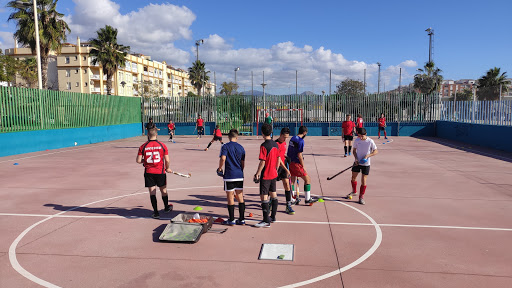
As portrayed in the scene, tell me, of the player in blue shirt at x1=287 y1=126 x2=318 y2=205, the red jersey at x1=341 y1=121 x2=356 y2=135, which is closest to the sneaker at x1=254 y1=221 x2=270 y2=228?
the player in blue shirt at x1=287 y1=126 x2=318 y2=205

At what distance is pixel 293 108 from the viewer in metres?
31.7

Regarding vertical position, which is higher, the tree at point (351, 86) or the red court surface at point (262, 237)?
the tree at point (351, 86)

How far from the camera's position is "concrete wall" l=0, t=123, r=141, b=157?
1795cm

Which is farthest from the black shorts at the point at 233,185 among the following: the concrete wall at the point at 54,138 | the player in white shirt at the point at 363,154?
the concrete wall at the point at 54,138

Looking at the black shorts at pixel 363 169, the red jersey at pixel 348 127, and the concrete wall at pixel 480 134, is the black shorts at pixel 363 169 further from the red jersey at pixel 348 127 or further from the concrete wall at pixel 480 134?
the concrete wall at pixel 480 134

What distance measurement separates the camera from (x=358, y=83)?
66750 millimetres

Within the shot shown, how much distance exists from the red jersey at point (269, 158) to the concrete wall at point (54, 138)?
1685 cm

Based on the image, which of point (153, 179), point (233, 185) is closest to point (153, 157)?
point (153, 179)

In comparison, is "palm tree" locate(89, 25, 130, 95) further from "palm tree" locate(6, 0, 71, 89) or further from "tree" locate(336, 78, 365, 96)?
"tree" locate(336, 78, 365, 96)

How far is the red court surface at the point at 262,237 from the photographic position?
476cm

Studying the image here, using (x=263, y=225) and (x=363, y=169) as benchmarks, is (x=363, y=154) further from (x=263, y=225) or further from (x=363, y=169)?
(x=263, y=225)

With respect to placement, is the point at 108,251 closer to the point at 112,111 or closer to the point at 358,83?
the point at 112,111

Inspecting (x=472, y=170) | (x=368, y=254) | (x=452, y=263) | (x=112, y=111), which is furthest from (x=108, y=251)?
(x=112, y=111)

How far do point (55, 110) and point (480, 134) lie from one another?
26629 millimetres
